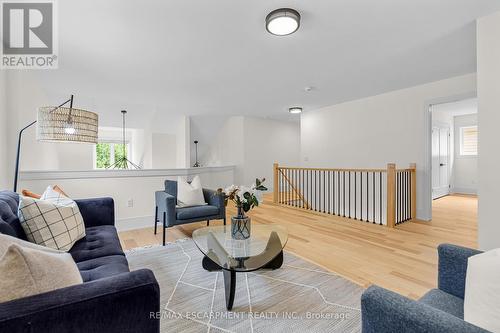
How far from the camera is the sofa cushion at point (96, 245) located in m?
1.65

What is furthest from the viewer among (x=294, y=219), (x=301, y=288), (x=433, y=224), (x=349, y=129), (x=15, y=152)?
(x=349, y=129)

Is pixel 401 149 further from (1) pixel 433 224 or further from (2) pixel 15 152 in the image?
(2) pixel 15 152

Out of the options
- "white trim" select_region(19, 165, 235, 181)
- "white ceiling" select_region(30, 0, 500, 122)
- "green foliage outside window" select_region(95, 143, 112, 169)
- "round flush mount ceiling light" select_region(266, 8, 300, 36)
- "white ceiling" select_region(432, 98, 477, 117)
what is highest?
"white ceiling" select_region(432, 98, 477, 117)

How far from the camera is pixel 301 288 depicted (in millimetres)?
1960

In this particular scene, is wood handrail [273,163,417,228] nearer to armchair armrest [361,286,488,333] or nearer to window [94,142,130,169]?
armchair armrest [361,286,488,333]

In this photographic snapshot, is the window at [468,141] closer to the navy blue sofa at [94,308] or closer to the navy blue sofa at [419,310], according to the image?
the navy blue sofa at [419,310]

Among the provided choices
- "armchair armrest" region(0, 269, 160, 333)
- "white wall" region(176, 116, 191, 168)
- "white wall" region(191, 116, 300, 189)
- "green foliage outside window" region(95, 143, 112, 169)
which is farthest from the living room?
"green foliage outside window" region(95, 143, 112, 169)

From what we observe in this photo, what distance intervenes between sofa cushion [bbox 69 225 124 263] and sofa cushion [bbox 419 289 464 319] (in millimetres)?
1877

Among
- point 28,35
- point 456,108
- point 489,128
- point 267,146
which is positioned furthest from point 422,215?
point 28,35

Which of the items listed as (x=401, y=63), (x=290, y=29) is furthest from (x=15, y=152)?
(x=401, y=63)

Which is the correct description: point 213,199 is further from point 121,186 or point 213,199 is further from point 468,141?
point 468,141

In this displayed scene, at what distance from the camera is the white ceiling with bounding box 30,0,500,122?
1.97 metres

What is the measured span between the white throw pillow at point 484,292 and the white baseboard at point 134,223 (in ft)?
12.7

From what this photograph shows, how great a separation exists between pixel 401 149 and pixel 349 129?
1.15 m
